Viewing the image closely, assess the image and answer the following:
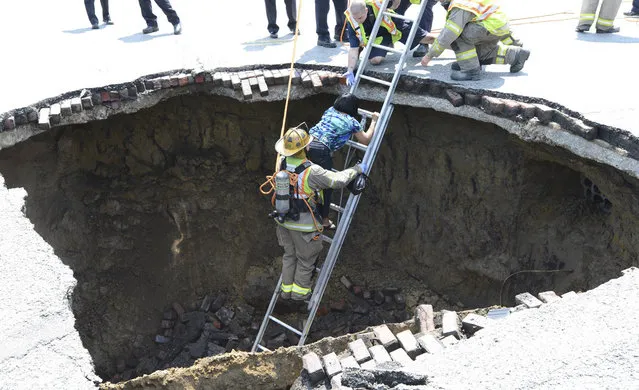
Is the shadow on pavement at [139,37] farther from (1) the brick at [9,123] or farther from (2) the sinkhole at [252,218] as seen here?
(1) the brick at [9,123]

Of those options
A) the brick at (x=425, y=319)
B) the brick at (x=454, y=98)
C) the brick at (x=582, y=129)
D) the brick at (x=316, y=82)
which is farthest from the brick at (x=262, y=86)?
the brick at (x=582, y=129)

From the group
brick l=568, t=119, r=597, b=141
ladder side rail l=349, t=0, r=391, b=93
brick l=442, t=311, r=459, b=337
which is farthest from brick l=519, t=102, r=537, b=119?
brick l=442, t=311, r=459, b=337

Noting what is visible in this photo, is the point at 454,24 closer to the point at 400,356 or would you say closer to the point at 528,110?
the point at 528,110

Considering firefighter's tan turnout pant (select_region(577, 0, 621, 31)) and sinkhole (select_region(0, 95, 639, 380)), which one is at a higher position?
firefighter's tan turnout pant (select_region(577, 0, 621, 31))

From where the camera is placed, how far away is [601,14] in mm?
8812

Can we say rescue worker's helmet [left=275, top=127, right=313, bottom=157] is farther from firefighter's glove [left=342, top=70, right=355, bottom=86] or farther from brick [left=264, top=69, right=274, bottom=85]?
brick [left=264, top=69, right=274, bottom=85]

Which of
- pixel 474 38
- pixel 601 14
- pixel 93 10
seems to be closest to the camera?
pixel 474 38

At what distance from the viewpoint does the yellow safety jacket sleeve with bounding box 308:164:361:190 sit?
6496 millimetres

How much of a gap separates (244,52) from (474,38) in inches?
122

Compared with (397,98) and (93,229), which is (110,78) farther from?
(397,98)

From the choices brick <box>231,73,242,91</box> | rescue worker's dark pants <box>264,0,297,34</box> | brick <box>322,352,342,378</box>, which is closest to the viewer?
brick <box>322,352,342,378</box>

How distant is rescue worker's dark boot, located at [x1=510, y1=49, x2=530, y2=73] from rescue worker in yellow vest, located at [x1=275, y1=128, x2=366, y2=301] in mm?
2217

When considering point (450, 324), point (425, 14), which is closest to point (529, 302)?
point (450, 324)

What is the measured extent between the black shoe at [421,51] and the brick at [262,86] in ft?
6.65
